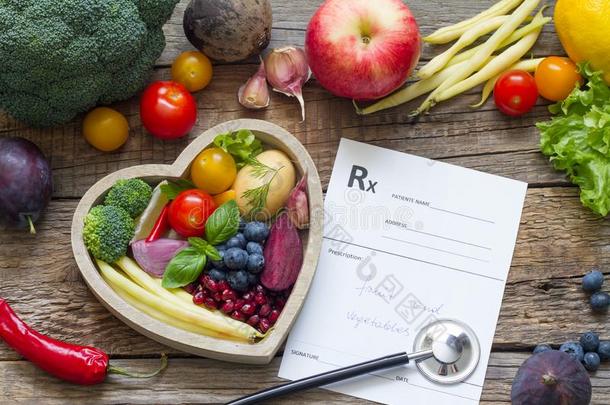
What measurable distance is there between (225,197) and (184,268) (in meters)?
0.14

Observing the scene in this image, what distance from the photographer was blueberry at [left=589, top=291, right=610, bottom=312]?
3.96 feet

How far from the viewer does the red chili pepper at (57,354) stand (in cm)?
115

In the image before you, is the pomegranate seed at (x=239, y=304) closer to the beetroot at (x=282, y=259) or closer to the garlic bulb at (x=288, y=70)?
the beetroot at (x=282, y=259)

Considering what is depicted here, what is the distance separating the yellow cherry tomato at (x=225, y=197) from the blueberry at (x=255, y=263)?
0.11 m

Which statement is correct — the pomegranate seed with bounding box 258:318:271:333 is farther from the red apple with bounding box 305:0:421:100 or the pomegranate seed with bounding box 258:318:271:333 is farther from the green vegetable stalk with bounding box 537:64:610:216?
the green vegetable stalk with bounding box 537:64:610:216

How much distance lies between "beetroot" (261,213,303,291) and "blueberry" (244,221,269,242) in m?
0.01

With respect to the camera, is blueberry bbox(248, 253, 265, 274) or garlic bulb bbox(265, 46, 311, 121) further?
garlic bulb bbox(265, 46, 311, 121)

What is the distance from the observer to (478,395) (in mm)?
1190

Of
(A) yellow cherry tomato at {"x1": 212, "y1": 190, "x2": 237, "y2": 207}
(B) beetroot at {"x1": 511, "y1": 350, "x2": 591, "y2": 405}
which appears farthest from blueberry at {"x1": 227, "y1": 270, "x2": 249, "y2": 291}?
(B) beetroot at {"x1": 511, "y1": 350, "x2": 591, "y2": 405}

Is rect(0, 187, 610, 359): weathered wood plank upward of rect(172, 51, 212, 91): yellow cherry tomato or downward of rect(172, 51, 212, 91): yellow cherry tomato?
downward

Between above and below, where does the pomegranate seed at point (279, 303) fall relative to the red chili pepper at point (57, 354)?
above

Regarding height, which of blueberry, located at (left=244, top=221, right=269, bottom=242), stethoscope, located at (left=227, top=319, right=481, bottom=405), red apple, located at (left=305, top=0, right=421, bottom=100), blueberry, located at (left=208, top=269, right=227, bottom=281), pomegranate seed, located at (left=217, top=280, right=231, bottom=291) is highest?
red apple, located at (left=305, top=0, right=421, bottom=100)

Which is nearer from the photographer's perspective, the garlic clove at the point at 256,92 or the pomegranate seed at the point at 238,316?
the pomegranate seed at the point at 238,316

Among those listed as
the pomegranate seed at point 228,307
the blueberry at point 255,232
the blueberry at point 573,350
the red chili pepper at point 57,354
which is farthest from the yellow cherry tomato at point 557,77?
the red chili pepper at point 57,354
